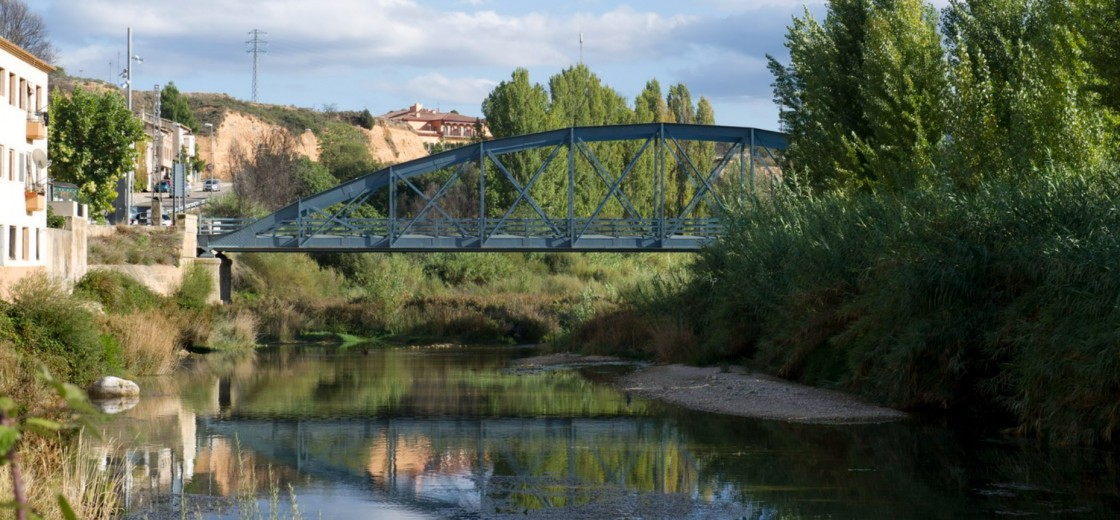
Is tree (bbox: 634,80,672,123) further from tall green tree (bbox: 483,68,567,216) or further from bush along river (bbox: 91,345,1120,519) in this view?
bush along river (bbox: 91,345,1120,519)

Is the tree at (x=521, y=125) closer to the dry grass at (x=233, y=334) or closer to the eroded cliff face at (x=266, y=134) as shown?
the dry grass at (x=233, y=334)

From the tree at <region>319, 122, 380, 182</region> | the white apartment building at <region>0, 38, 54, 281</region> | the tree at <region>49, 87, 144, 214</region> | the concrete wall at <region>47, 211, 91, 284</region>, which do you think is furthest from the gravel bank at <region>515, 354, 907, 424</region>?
the tree at <region>319, 122, 380, 182</region>

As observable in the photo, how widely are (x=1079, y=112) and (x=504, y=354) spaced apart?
2456cm

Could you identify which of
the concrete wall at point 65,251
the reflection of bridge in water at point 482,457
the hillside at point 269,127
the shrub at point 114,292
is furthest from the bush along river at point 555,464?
the hillside at point 269,127

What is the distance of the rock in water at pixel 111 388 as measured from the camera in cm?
2661

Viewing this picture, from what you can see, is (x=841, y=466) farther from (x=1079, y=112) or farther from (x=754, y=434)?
(x=1079, y=112)

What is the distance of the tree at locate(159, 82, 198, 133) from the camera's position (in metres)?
132

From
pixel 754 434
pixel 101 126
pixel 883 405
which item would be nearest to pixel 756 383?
pixel 883 405

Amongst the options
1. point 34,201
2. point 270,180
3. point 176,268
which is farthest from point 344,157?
point 34,201

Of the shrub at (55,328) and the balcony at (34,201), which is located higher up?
the balcony at (34,201)

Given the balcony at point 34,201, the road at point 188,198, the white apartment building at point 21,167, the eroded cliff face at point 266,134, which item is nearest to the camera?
the white apartment building at point 21,167

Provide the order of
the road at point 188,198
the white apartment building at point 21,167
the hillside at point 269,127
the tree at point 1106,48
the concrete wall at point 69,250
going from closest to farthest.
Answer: the tree at point 1106,48
the white apartment building at point 21,167
the concrete wall at point 69,250
the road at point 188,198
the hillside at point 269,127

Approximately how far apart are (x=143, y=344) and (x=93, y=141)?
91.3 feet

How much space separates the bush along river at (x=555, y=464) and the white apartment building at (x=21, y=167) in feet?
46.8
